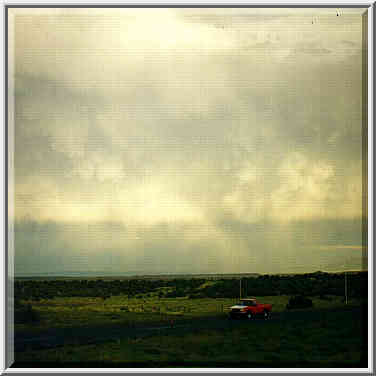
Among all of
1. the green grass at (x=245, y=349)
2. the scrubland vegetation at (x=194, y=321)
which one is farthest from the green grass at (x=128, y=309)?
the green grass at (x=245, y=349)

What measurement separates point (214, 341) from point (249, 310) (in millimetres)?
614

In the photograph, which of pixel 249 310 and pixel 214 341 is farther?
pixel 249 310

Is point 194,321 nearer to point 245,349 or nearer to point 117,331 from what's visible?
point 245,349

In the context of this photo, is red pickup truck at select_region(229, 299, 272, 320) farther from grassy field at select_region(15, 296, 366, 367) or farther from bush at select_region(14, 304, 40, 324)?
bush at select_region(14, 304, 40, 324)

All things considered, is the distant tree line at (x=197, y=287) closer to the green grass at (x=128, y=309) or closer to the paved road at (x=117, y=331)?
the green grass at (x=128, y=309)

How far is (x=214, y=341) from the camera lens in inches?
187

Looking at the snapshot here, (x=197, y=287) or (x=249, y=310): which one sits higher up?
(x=197, y=287)

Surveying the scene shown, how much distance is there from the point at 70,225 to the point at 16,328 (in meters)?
1.24

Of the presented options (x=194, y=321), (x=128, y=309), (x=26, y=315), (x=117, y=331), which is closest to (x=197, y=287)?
(x=194, y=321)

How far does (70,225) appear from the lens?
4828 millimetres

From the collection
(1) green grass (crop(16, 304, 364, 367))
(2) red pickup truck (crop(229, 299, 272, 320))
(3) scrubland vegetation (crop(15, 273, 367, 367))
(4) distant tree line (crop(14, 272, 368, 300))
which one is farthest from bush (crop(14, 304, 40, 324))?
(2) red pickup truck (crop(229, 299, 272, 320))

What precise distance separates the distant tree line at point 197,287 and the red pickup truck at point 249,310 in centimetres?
12

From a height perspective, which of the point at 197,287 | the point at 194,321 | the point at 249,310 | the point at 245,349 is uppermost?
the point at 197,287

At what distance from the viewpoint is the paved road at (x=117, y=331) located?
475 cm
